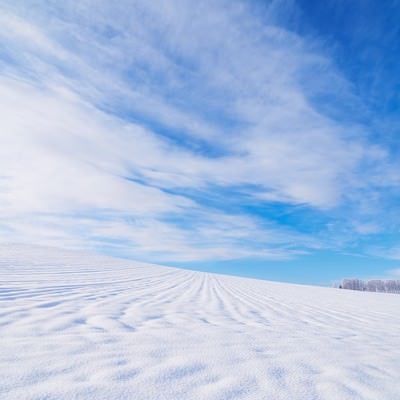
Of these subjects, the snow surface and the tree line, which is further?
the tree line

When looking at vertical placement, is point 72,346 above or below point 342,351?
below

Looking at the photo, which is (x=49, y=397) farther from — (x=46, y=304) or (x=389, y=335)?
(x=389, y=335)

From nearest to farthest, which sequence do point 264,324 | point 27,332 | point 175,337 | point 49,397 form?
point 49,397
point 27,332
point 175,337
point 264,324

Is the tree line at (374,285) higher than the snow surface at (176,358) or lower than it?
higher

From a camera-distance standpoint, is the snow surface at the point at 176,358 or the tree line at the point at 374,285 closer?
the snow surface at the point at 176,358

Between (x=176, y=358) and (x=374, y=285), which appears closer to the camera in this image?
(x=176, y=358)

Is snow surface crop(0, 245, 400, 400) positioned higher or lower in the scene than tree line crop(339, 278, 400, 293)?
lower

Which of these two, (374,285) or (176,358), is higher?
(374,285)

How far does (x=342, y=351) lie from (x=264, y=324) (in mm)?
1147

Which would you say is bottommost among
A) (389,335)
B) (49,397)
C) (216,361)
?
(49,397)

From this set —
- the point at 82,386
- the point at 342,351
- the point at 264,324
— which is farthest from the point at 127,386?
the point at 264,324

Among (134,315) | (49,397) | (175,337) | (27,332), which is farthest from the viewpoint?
(134,315)

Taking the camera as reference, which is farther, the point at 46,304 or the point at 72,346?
the point at 46,304

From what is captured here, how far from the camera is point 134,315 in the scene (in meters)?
3.35
